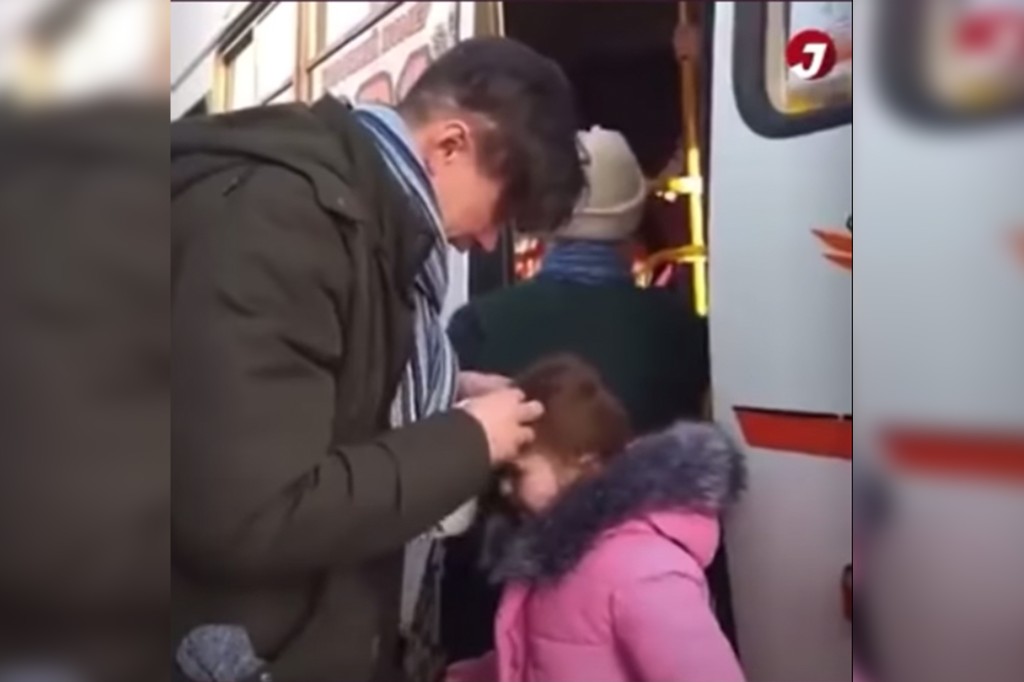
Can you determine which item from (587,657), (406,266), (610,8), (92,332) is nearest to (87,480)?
(92,332)

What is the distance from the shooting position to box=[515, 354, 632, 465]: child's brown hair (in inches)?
41.8

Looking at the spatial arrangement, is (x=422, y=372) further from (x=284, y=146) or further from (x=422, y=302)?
(x=284, y=146)

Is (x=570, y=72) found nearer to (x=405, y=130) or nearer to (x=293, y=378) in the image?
(x=405, y=130)

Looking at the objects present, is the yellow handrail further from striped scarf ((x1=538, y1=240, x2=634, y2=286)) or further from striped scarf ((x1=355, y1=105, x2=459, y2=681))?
striped scarf ((x1=355, y1=105, x2=459, y2=681))

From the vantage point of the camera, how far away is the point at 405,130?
1066 millimetres

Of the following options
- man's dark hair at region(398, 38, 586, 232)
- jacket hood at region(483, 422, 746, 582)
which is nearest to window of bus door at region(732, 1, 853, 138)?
man's dark hair at region(398, 38, 586, 232)

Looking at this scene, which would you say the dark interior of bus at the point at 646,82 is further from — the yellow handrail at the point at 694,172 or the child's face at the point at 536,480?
the child's face at the point at 536,480

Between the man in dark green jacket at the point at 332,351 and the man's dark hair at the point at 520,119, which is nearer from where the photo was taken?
the man in dark green jacket at the point at 332,351

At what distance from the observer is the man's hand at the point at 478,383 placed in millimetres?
1064

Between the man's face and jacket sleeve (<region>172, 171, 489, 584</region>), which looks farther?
the man's face

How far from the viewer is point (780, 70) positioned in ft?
3.51

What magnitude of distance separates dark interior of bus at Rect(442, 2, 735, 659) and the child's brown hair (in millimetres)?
96

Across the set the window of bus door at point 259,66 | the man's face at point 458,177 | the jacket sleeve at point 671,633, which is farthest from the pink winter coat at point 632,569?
the window of bus door at point 259,66

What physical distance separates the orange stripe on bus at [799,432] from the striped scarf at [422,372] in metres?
0.22
